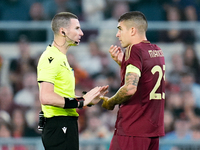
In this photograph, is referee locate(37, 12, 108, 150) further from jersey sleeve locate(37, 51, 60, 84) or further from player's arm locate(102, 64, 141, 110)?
player's arm locate(102, 64, 141, 110)

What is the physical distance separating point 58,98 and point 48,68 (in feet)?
1.23

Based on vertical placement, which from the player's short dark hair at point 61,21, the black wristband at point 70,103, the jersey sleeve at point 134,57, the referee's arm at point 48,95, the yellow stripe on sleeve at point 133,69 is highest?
the player's short dark hair at point 61,21

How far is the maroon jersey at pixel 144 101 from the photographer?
4605mm

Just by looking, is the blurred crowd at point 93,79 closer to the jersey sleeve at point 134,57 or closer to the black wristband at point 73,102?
the black wristband at point 73,102

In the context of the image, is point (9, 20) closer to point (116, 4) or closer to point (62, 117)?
point (116, 4)

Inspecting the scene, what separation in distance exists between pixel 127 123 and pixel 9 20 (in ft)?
21.8

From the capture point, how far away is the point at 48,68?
4574mm

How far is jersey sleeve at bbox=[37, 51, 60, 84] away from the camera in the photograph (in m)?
4.53

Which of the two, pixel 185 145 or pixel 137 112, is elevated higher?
pixel 137 112

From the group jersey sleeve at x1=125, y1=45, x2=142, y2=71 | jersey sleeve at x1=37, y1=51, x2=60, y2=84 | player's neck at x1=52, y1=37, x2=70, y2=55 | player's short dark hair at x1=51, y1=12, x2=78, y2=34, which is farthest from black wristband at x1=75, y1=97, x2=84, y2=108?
player's short dark hair at x1=51, y1=12, x2=78, y2=34

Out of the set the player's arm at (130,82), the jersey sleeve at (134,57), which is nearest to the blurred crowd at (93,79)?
the player's arm at (130,82)

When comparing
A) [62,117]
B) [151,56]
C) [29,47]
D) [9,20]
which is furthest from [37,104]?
[151,56]

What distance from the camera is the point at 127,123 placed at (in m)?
4.65

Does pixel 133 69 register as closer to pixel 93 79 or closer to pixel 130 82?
pixel 130 82
